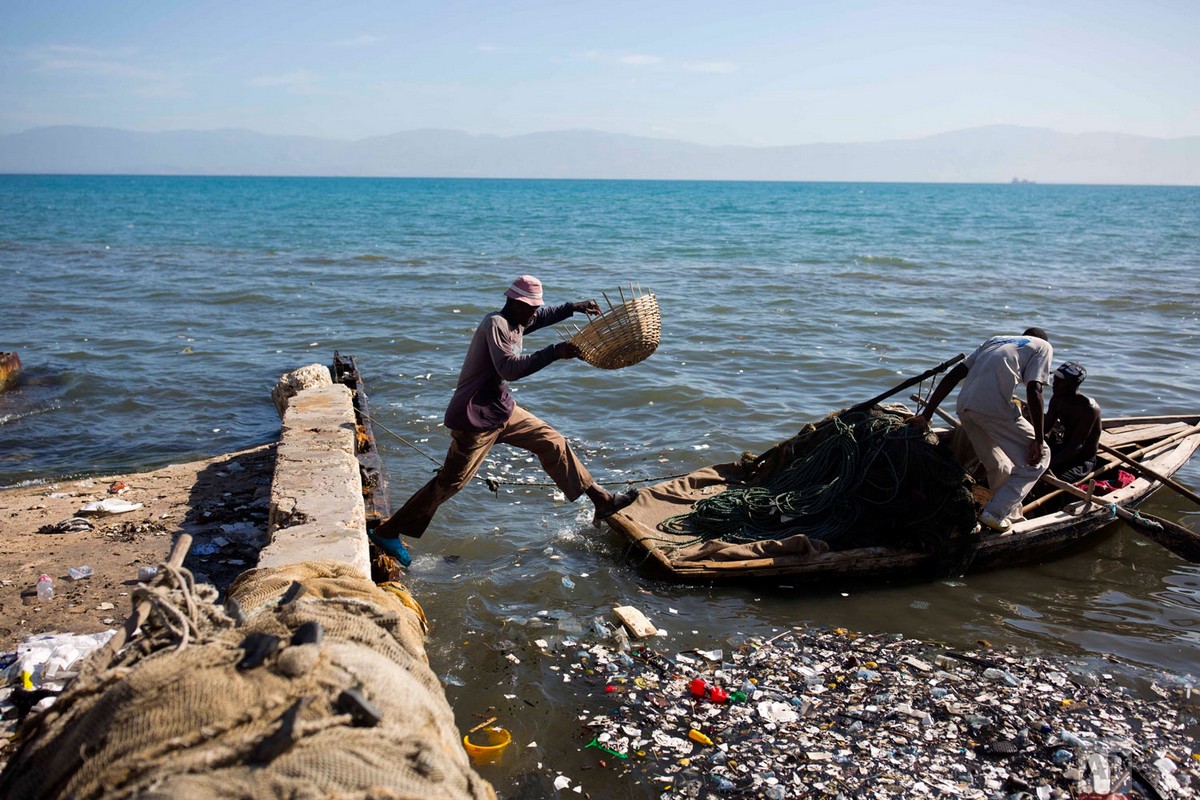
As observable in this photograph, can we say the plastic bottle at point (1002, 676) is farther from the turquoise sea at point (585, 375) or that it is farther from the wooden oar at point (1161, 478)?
the wooden oar at point (1161, 478)

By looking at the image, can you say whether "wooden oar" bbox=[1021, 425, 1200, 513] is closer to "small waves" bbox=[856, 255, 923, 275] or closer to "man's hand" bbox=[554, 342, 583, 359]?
"man's hand" bbox=[554, 342, 583, 359]

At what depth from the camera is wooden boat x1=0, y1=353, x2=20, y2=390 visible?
11422 millimetres

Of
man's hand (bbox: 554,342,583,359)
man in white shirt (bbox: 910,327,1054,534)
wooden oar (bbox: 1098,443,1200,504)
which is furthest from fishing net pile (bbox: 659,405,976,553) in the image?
wooden oar (bbox: 1098,443,1200,504)

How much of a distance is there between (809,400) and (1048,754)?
7.20 m

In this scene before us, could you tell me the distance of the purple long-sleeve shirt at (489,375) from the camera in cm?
558

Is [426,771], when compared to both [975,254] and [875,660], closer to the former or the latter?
[875,660]

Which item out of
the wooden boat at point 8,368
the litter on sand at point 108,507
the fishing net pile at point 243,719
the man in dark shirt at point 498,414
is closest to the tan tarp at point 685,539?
the man in dark shirt at point 498,414

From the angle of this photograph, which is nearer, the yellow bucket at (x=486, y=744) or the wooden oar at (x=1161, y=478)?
the yellow bucket at (x=486, y=744)

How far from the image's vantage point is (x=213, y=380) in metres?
12.1

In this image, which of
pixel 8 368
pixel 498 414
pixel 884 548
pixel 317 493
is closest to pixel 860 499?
pixel 884 548

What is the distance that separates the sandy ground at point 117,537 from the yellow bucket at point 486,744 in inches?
83.0

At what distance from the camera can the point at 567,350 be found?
5.75 metres

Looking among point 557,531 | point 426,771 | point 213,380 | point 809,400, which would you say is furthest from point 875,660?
point 213,380

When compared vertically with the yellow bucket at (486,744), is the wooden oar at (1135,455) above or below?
above
